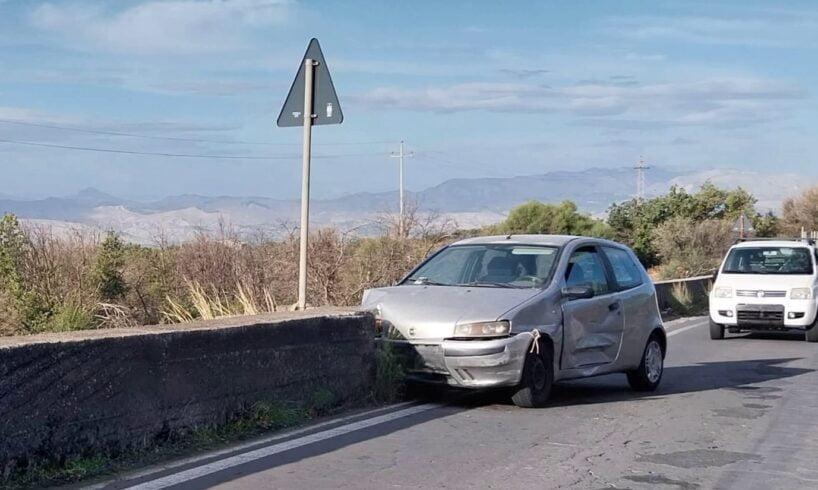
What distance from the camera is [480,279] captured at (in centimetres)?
993

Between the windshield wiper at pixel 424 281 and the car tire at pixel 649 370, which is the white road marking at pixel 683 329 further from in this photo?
the windshield wiper at pixel 424 281

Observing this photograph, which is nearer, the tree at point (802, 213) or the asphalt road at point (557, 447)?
the asphalt road at point (557, 447)

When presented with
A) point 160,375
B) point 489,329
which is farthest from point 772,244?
point 160,375

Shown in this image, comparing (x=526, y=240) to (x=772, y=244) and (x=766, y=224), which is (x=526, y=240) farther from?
(x=766, y=224)

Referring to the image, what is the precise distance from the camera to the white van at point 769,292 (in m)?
17.0

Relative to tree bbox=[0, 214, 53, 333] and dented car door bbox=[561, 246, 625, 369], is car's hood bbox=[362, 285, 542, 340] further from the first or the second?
tree bbox=[0, 214, 53, 333]

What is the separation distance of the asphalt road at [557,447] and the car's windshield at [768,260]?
7.22 m

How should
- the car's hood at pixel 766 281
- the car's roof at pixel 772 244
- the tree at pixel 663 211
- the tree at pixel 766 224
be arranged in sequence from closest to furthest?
the car's hood at pixel 766 281
the car's roof at pixel 772 244
the tree at pixel 663 211
the tree at pixel 766 224

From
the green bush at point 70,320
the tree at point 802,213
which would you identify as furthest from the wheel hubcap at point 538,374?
the tree at point 802,213

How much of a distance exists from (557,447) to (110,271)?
29.4 ft

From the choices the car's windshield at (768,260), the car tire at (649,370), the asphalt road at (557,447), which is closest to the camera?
the asphalt road at (557,447)

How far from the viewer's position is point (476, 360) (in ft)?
28.5

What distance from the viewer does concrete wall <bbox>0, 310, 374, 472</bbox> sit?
20.4ft

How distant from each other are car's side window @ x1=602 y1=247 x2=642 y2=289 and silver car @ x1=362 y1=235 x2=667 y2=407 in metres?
0.02
